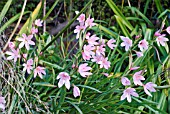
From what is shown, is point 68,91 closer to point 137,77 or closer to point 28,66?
point 28,66

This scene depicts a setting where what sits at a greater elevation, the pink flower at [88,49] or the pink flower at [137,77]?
the pink flower at [88,49]

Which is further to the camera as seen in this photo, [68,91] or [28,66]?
[68,91]

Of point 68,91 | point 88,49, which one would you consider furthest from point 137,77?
point 68,91

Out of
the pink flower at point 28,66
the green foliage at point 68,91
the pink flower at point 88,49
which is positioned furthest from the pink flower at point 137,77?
the pink flower at point 28,66

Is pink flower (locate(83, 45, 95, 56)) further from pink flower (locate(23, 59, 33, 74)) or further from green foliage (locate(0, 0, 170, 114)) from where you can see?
pink flower (locate(23, 59, 33, 74))

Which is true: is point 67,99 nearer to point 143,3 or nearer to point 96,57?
point 96,57

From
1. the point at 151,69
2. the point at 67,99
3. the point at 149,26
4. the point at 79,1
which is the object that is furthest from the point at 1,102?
the point at 79,1

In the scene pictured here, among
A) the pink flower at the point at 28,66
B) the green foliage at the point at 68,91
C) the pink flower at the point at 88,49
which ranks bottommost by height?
the green foliage at the point at 68,91

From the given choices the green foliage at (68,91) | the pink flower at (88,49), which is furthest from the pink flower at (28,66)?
the pink flower at (88,49)

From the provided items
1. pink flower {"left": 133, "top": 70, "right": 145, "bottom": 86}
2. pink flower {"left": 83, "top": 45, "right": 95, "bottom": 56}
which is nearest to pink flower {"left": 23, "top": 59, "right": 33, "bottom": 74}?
pink flower {"left": 83, "top": 45, "right": 95, "bottom": 56}

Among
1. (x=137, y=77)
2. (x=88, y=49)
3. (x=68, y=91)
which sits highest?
(x=88, y=49)

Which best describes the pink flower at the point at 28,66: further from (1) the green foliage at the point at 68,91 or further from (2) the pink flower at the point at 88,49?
(2) the pink flower at the point at 88,49
